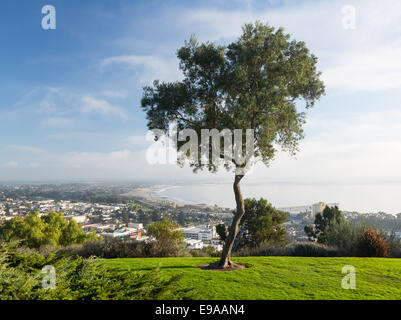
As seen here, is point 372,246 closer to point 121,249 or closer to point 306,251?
point 306,251

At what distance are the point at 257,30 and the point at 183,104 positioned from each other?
3.87m

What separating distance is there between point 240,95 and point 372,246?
366 inches

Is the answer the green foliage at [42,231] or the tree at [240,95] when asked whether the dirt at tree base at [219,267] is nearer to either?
the tree at [240,95]

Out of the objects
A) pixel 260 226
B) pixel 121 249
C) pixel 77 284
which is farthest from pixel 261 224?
pixel 77 284

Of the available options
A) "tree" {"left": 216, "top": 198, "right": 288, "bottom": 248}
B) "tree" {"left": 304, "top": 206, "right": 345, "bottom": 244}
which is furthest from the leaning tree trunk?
"tree" {"left": 304, "top": 206, "right": 345, "bottom": 244}

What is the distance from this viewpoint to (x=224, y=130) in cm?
930

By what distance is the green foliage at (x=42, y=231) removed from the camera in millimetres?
24203

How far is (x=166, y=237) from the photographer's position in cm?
1398

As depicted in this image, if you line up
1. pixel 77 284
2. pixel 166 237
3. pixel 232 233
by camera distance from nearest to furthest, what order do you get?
pixel 77 284, pixel 232 233, pixel 166 237

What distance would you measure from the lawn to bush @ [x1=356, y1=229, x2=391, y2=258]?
2.58m

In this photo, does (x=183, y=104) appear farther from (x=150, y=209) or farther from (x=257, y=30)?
(x=150, y=209)

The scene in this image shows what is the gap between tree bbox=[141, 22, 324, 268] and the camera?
29.5 feet

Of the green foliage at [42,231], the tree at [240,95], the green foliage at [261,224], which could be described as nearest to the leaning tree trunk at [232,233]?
the tree at [240,95]
